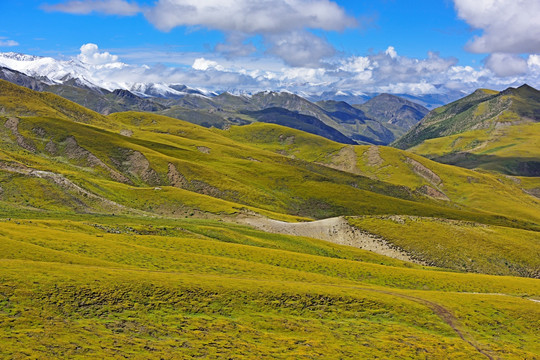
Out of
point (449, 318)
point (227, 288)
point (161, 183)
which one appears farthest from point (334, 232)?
point (161, 183)

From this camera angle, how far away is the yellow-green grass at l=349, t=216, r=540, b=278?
367ft

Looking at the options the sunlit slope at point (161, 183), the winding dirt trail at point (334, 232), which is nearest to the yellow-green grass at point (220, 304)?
the winding dirt trail at point (334, 232)

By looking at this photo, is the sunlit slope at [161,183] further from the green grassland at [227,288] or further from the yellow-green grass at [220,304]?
the yellow-green grass at [220,304]

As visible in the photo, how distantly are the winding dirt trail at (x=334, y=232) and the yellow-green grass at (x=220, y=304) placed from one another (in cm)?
3600

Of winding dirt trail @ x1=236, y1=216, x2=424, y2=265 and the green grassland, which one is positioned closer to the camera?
the green grassland

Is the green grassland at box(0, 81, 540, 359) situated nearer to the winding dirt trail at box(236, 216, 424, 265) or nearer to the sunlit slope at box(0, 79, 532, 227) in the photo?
the winding dirt trail at box(236, 216, 424, 265)

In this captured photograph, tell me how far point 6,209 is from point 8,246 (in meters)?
43.1

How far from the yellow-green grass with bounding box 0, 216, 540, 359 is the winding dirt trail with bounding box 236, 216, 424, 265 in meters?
36.0

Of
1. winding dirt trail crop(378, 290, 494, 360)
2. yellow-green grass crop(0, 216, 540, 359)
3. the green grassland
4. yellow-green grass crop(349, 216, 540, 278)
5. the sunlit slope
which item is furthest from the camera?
the sunlit slope

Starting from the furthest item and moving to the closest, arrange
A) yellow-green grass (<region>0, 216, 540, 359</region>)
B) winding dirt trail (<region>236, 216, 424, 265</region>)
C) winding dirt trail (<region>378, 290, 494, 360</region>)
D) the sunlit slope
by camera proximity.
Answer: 1. the sunlit slope
2. winding dirt trail (<region>236, 216, 424, 265</region>)
3. winding dirt trail (<region>378, 290, 494, 360</region>)
4. yellow-green grass (<region>0, 216, 540, 359</region>)

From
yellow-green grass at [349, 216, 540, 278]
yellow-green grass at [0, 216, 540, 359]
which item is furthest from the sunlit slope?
yellow-green grass at [0, 216, 540, 359]

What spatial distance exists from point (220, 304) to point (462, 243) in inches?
3585

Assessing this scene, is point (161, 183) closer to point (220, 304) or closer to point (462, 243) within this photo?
point (462, 243)

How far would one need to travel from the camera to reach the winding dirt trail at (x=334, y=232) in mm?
119438
